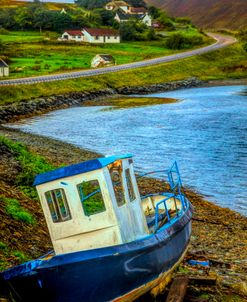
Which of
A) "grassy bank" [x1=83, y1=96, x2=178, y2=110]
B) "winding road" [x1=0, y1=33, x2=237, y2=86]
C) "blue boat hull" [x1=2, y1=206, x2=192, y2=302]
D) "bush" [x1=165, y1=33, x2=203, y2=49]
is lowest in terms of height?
"grassy bank" [x1=83, y1=96, x2=178, y2=110]

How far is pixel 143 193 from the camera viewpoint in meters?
26.9

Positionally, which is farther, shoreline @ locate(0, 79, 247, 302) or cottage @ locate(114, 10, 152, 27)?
cottage @ locate(114, 10, 152, 27)

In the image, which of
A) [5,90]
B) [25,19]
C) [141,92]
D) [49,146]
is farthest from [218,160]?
[25,19]

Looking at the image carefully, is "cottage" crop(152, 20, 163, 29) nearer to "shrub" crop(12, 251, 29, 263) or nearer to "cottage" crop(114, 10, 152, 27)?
Result: "cottage" crop(114, 10, 152, 27)

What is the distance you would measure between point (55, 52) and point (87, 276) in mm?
99930

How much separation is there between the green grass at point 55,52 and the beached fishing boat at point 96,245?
68.8m

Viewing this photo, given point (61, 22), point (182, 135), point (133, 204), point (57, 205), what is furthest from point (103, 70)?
point (57, 205)

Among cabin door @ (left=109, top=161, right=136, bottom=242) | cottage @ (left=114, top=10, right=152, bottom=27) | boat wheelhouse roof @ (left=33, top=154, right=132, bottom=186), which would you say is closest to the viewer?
boat wheelhouse roof @ (left=33, top=154, right=132, bottom=186)

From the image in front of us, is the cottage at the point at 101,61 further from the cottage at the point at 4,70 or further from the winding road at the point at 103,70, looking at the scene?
the cottage at the point at 4,70

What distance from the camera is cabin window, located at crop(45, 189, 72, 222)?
12.7 m

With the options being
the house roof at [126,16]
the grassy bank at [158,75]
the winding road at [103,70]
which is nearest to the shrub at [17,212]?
the grassy bank at [158,75]

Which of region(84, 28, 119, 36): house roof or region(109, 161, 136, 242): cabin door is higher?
region(109, 161, 136, 242): cabin door

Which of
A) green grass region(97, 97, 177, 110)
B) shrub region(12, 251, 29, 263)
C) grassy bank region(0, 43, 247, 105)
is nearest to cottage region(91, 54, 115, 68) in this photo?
grassy bank region(0, 43, 247, 105)

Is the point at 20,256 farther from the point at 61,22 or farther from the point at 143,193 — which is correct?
the point at 61,22
